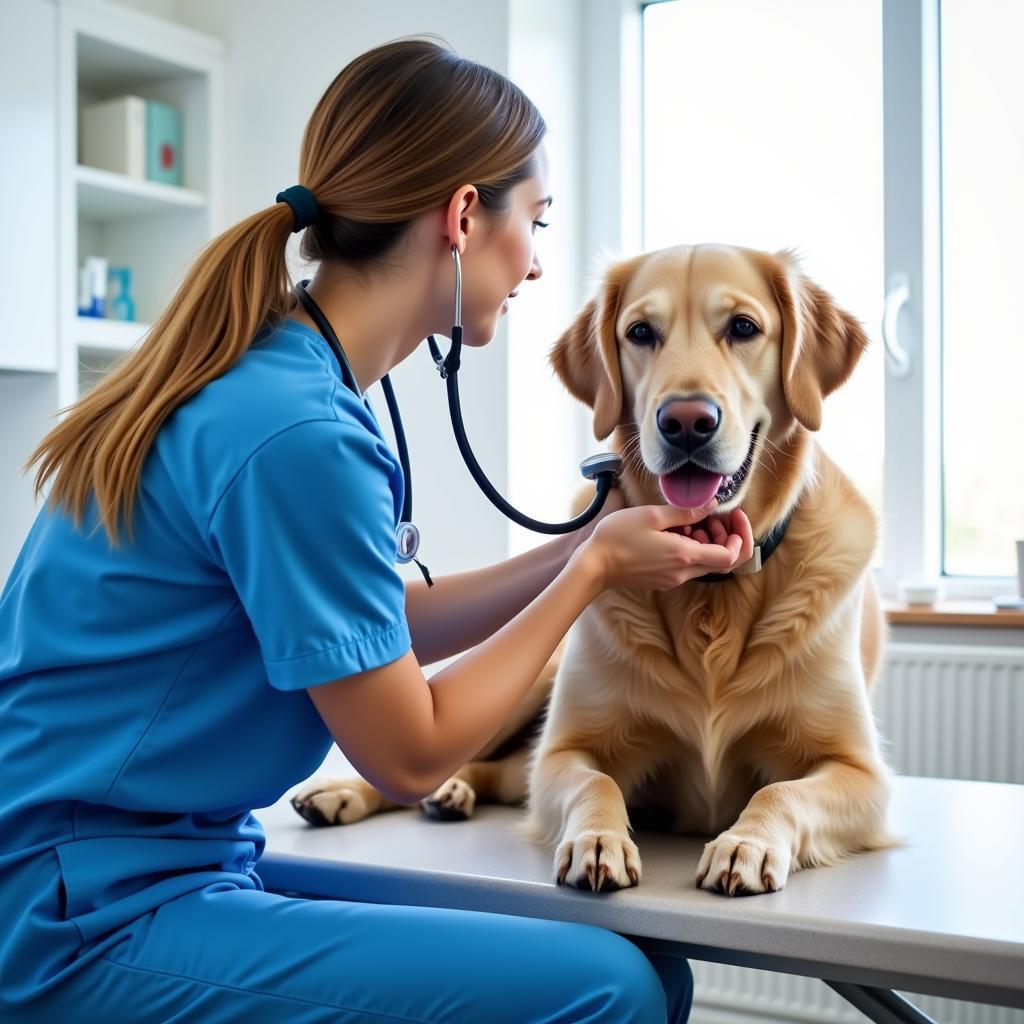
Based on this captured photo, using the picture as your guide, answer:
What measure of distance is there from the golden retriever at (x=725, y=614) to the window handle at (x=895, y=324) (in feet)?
3.89

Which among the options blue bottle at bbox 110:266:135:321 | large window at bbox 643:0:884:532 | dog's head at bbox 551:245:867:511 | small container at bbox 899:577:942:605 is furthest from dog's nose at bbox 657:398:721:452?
blue bottle at bbox 110:266:135:321

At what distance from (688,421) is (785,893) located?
492 mm

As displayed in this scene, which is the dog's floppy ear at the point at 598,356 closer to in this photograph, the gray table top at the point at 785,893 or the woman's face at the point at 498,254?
the woman's face at the point at 498,254

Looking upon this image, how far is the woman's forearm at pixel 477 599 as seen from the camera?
1.44m

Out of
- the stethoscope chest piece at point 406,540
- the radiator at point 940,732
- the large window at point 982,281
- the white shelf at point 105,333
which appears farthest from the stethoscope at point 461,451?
the white shelf at point 105,333

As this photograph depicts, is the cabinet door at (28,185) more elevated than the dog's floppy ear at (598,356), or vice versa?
the cabinet door at (28,185)

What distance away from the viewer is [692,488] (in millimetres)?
1318

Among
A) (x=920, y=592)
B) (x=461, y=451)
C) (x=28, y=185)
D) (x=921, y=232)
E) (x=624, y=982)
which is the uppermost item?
(x=28, y=185)

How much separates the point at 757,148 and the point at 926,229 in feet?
1.62

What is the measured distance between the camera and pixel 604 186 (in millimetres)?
2961

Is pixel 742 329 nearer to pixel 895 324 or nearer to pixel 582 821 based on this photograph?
pixel 582 821

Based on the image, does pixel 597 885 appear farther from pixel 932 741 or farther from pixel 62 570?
pixel 932 741

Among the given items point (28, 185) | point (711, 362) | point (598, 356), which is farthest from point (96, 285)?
point (711, 362)

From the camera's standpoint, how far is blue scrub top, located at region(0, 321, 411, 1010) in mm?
970
